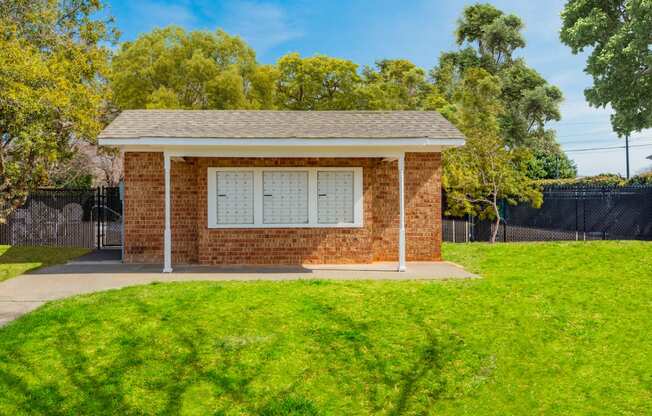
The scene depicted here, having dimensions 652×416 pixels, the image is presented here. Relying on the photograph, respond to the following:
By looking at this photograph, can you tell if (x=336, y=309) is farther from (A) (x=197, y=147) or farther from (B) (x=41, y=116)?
(B) (x=41, y=116)

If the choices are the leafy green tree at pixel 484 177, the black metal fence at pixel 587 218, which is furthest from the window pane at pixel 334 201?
the black metal fence at pixel 587 218

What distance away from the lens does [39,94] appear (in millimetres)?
15297

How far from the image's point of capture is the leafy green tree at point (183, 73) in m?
31.4

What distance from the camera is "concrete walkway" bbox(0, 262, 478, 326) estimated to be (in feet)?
32.1

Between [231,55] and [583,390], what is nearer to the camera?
[583,390]

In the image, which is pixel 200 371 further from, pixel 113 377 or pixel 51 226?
pixel 51 226

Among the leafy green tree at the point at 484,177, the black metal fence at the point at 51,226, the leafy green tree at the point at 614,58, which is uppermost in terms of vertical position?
the leafy green tree at the point at 614,58

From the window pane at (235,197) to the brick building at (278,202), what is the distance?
25 millimetres

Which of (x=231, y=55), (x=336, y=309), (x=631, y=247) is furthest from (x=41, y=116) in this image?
(x=231, y=55)

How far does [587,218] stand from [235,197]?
51.4ft

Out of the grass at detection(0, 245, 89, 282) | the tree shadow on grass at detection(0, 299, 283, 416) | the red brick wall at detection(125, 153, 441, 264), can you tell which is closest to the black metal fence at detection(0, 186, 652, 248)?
the grass at detection(0, 245, 89, 282)

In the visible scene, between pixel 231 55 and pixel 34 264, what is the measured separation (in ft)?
75.9

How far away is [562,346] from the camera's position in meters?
7.45

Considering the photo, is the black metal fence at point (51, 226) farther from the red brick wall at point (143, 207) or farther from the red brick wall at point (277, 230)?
the red brick wall at point (277, 230)
